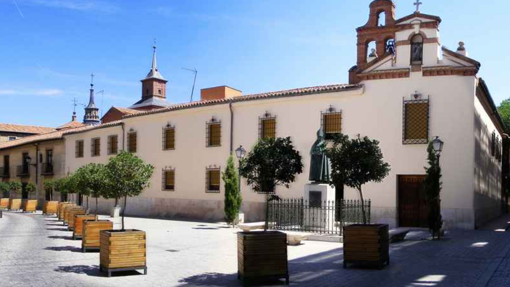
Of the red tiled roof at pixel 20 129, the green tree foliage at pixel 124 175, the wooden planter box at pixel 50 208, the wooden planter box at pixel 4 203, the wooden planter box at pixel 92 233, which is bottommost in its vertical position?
the wooden planter box at pixel 4 203

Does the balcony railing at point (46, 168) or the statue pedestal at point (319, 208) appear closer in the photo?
the statue pedestal at point (319, 208)

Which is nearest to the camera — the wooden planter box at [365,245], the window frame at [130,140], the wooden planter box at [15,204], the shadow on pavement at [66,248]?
the wooden planter box at [365,245]

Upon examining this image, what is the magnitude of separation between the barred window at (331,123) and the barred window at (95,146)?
1742cm

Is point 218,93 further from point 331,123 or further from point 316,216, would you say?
point 316,216

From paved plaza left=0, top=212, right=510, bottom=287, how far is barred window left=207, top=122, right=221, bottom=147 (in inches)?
379

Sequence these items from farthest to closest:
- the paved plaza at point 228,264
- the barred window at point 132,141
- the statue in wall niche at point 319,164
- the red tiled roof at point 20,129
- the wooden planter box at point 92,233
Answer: the red tiled roof at point 20,129 < the barred window at point 132,141 < the statue in wall niche at point 319,164 < the wooden planter box at point 92,233 < the paved plaza at point 228,264

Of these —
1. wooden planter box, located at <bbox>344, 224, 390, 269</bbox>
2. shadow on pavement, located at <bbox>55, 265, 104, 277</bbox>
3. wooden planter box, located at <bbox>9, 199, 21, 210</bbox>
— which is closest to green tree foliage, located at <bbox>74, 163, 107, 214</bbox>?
shadow on pavement, located at <bbox>55, 265, 104, 277</bbox>

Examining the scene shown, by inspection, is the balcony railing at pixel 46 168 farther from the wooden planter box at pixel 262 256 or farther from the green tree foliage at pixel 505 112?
the green tree foliage at pixel 505 112

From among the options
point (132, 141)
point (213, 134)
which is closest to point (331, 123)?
point (213, 134)

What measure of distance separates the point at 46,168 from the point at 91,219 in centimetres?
2599

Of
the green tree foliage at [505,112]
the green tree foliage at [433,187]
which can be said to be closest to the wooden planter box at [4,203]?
the green tree foliage at [433,187]

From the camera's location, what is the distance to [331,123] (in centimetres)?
2162

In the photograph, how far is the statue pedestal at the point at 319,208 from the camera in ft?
53.9

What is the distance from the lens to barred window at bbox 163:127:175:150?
27859mm
